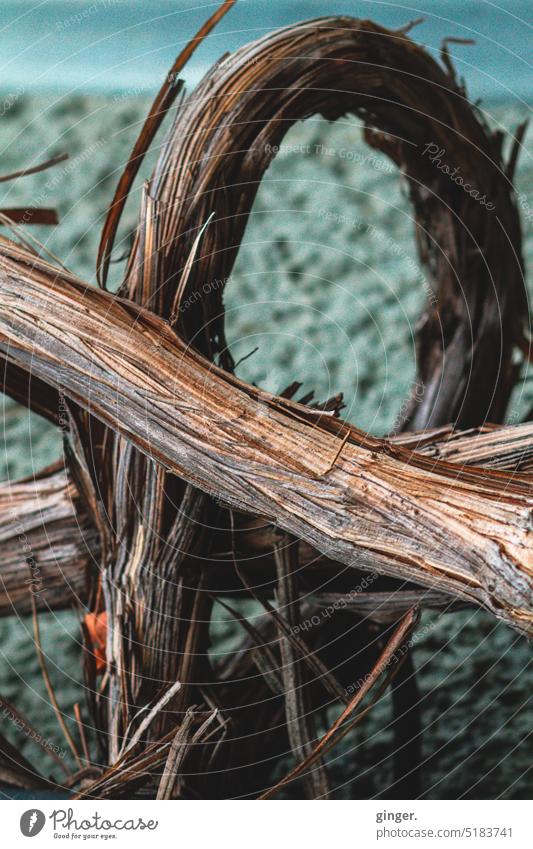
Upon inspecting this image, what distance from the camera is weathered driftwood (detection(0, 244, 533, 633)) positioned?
196 millimetres

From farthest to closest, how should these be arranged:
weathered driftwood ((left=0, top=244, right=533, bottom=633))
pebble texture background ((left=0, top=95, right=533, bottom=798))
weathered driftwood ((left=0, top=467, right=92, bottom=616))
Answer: pebble texture background ((left=0, top=95, right=533, bottom=798))
weathered driftwood ((left=0, top=467, right=92, bottom=616))
weathered driftwood ((left=0, top=244, right=533, bottom=633))

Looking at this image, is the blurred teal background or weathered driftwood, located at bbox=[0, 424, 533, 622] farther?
the blurred teal background

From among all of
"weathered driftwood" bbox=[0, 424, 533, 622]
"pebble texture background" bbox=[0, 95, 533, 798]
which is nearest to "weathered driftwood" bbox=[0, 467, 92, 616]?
"weathered driftwood" bbox=[0, 424, 533, 622]

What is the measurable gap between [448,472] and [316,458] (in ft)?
0.10

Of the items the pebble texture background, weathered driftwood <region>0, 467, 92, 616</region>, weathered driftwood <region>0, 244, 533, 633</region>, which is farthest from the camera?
the pebble texture background

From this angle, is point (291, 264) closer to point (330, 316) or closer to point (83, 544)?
point (330, 316)

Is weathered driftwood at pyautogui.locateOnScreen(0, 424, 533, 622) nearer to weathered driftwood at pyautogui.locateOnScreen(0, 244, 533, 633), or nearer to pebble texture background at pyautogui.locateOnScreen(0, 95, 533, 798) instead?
weathered driftwood at pyautogui.locateOnScreen(0, 244, 533, 633)

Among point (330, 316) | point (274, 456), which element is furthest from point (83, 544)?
point (330, 316)

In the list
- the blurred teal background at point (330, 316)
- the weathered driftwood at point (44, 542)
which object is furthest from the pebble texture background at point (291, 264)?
the weathered driftwood at point (44, 542)

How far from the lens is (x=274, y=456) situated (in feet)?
0.71

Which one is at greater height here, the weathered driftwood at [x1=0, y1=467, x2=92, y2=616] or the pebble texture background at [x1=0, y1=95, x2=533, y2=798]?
the pebble texture background at [x1=0, y1=95, x2=533, y2=798]

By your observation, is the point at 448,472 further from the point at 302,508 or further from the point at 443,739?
the point at 443,739

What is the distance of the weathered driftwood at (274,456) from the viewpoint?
20cm
